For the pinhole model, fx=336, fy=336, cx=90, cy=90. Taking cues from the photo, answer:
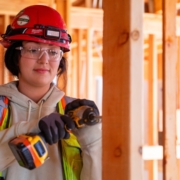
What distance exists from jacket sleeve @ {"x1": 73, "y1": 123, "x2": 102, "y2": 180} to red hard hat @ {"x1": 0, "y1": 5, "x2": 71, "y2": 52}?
1.38 feet

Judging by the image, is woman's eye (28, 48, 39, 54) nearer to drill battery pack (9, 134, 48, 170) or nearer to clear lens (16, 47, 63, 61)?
clear lens (16, 47, 63, 61)

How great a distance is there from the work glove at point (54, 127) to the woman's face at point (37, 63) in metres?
0.31

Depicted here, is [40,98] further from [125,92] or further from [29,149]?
[125,92]

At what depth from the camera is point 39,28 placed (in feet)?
4.79

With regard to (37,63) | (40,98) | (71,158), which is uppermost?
(37,63)

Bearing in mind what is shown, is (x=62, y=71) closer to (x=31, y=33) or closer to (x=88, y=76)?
(x=31, y=33)

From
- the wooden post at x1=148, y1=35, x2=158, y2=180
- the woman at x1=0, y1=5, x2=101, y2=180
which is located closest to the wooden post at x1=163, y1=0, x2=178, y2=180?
the woman at x1=0, y1=5, x2=101, y2=180

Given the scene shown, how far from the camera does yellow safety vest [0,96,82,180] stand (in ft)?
4.54

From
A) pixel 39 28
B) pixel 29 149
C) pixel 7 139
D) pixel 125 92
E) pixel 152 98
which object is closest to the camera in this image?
pixel 125 92

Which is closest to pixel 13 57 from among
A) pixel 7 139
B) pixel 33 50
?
pixel 33 50

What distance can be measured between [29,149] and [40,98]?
464mm

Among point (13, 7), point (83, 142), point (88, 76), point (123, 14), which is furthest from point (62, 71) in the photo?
point (88, 76)

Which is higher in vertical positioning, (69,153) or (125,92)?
(125,92)

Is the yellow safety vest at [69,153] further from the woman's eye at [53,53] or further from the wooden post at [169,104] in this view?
the wooden post at [169,104]
